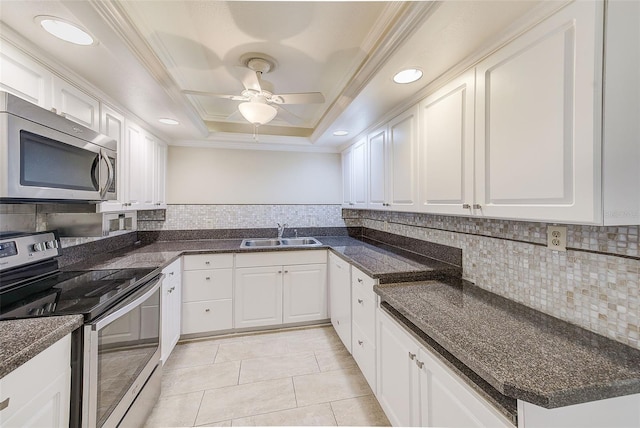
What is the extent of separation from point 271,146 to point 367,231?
1.69m

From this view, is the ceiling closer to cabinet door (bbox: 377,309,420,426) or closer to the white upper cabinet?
the white upper cabinet

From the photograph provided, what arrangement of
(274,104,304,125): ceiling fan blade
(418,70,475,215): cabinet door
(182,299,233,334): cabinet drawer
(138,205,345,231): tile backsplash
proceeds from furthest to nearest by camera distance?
1. (138,205,345,231): tile backsplash
2. (182,299,233,334): cabinet drawer
3. (274,104,304,125): ceiling fan blade
4. (418,70,475,215): cabinet door

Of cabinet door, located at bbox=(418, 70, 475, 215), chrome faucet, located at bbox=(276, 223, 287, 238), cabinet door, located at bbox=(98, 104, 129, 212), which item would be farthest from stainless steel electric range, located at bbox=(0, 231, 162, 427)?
cabinet door, located at bbox=(418, 70, 475, 215)

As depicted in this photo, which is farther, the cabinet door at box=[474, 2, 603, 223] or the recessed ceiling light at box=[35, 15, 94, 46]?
the recessed ceiling light at box=[35, 15, 94, 46]

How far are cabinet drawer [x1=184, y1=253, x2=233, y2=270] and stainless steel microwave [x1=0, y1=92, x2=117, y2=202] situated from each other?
41.1 inches

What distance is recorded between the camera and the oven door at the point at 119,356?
3.71 ft

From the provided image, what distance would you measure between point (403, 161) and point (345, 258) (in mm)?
953

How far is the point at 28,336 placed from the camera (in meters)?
0.92

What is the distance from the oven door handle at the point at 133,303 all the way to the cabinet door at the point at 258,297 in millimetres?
861

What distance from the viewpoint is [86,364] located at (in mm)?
1120

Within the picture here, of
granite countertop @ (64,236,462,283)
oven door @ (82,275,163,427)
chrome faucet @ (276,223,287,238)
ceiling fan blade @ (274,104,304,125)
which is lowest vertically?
oven door @ (82,275,163,427)

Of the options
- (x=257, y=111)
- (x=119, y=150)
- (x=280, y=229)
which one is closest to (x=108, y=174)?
(x=119, y=150)

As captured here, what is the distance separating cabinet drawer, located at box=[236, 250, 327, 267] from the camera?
105 inches

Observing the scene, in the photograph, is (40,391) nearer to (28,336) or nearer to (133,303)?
(28,336)
